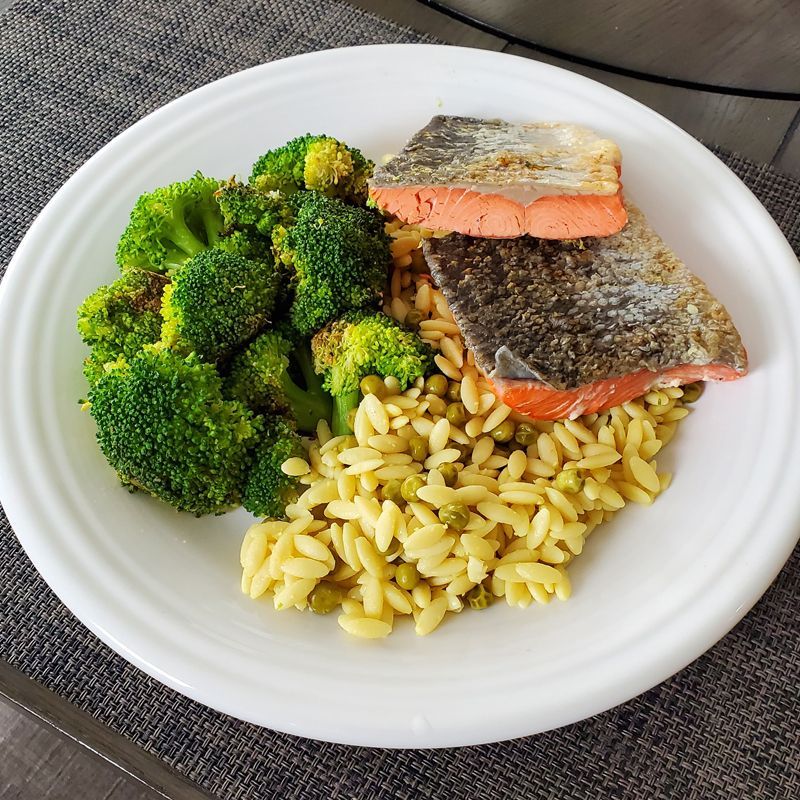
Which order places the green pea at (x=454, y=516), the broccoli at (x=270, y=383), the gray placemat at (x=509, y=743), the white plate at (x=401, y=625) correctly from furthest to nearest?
the broccoli at (x=270, y=383) < the gray placemat at (x=509, y=743) < the green pea at (x=454, y=516) < the white plate at (x=401, y=625)

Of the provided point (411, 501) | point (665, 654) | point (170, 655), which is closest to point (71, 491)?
point (170, 655)

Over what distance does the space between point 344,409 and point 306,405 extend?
0.15 m

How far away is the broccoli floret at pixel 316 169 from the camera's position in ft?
6.82

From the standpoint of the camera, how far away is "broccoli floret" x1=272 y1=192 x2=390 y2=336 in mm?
1904

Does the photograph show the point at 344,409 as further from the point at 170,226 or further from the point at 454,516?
the point at 170,226

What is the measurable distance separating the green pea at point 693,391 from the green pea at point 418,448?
2.18ft

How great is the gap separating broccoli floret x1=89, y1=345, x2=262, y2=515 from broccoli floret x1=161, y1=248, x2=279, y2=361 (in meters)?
0.07

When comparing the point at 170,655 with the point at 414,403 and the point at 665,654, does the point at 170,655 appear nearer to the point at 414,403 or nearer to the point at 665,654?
the point at 414,403

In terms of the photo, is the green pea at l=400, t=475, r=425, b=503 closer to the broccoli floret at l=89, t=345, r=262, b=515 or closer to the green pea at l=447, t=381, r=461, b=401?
the green pea at l=447, t=381, r=461, b=401

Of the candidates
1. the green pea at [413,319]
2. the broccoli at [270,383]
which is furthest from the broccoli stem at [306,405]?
the green pea at [413,319]

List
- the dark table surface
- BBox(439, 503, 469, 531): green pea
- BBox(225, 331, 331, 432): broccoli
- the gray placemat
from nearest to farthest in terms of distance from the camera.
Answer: BBox(439, 503, 469, 531): green pea
the gray placemat
BBox(225, 331, 331, 432): broccoli
the dark table surface

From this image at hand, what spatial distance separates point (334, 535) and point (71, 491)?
0.60m

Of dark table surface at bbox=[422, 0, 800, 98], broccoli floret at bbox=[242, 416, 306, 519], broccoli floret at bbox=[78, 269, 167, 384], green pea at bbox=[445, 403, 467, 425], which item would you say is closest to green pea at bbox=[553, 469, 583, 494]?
green pea at bbox=[445, 403, 467, 425]

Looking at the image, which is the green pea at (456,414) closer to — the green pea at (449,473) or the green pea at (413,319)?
the green pea at (449,473)
